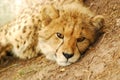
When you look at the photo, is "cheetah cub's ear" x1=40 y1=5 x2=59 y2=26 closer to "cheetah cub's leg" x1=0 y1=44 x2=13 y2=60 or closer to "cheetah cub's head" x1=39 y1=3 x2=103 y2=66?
"cheetah cub's head" x1=39 y1=3 x2=103 y2=66

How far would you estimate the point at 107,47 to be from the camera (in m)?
3.93

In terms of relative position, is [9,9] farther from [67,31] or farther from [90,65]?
[90,65]

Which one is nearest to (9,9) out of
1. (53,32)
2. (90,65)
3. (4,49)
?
(4,49)

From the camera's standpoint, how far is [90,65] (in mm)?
3854

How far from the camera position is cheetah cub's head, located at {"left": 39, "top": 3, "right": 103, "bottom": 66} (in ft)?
12.7

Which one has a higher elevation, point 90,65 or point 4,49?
point 4,49

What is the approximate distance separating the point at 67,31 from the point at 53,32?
185mm

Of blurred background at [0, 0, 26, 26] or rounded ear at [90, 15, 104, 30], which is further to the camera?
blurred background at [0, 0, 26, 26]

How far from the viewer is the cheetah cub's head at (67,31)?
3859 mm

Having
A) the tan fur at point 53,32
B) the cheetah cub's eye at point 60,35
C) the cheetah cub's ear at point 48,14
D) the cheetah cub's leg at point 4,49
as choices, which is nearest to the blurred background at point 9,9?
the tan fur at point 53,32

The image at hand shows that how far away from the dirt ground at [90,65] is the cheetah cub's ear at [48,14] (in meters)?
0.41

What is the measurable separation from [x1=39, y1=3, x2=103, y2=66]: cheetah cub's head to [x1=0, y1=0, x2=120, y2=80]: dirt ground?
8 centimetres

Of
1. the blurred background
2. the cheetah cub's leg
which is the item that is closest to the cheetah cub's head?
the cheetah cub's leg

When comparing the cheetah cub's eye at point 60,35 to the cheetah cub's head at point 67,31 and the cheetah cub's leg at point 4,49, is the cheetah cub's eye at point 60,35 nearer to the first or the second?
the cheetah cub's head at point 67,31
